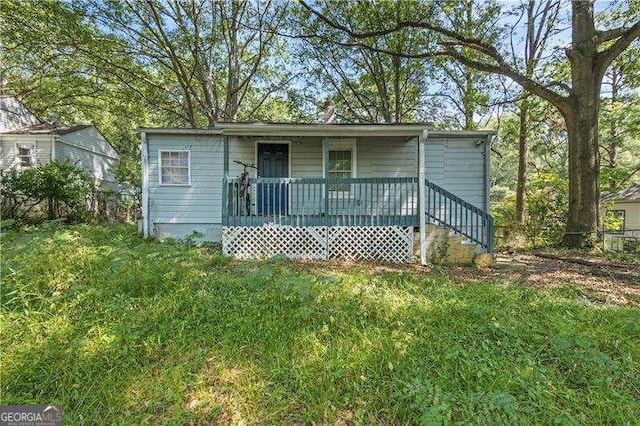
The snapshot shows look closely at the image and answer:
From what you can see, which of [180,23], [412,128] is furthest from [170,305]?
[180,23]

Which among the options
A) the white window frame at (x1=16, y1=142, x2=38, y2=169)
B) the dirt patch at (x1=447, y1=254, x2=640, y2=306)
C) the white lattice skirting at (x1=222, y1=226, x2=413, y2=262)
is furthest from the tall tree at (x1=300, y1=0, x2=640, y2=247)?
the white window frame at (x1=16, y1=142, x2=38, y2=169)

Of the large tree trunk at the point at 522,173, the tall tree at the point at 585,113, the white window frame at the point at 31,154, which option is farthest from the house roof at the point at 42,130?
the large tree trunk at the point at 522,173

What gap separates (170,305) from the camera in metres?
3.54

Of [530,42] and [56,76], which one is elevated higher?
[530,42]

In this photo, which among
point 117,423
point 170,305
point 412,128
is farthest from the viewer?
point 412,128

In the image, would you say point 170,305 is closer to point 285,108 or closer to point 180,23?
point 180,23

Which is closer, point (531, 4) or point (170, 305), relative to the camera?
point (170, 305)

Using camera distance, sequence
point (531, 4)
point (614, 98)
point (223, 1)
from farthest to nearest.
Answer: point (614, 98)
point (223, 1)
point (531, 4)

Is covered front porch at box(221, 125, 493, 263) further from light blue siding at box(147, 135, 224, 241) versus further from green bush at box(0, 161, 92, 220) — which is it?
green bush at box(0, 161, 92, 220)

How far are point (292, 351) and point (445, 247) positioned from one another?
5.20 m

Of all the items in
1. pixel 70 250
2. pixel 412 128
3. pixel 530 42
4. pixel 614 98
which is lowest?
pixel 70 250

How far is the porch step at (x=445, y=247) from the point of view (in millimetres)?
6984

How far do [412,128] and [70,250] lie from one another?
21.8ft

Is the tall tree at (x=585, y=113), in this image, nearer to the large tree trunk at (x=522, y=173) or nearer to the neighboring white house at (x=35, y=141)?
the large tree trunk at (x=522, y=173)
